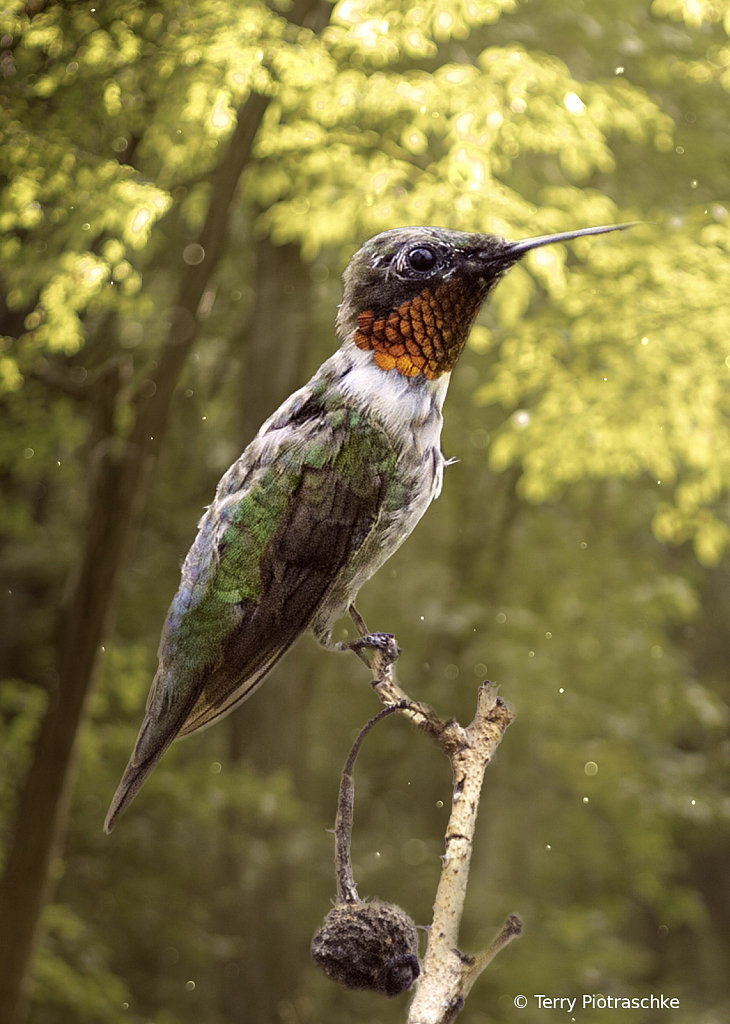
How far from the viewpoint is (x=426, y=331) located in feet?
3.14

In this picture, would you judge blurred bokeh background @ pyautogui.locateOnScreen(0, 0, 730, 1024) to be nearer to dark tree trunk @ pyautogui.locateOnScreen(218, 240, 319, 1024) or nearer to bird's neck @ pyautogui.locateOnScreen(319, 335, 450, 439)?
dark tree trunk @ pyautogui.locateOnScreen(218, 240, 319, 1024)

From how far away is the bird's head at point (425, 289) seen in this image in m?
0.94

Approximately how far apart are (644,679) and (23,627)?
2.49 metres

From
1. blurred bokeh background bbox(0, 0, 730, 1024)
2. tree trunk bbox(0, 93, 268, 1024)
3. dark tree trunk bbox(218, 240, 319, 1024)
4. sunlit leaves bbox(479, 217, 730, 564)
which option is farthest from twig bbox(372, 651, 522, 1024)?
dark tree trunk bbox(218, 240, 319, 1024)

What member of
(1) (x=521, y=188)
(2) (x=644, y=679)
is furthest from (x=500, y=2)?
(2) (x=644, y=679)

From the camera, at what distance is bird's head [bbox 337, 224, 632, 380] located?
0.94 meters

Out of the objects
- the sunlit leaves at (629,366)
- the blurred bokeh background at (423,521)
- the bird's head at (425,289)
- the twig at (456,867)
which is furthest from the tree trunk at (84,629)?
the twig at (456,867)

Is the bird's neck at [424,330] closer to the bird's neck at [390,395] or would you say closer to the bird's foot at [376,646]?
the bird's neck at [390,395]

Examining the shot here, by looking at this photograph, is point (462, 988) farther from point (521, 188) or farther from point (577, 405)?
point (521, 188)

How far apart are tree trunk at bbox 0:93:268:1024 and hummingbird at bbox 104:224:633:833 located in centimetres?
111

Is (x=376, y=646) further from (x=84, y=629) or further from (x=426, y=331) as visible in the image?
(x=84, y=629)

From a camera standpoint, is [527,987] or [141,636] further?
[527,987]

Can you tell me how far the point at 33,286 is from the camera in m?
2.06

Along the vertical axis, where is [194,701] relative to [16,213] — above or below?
below
